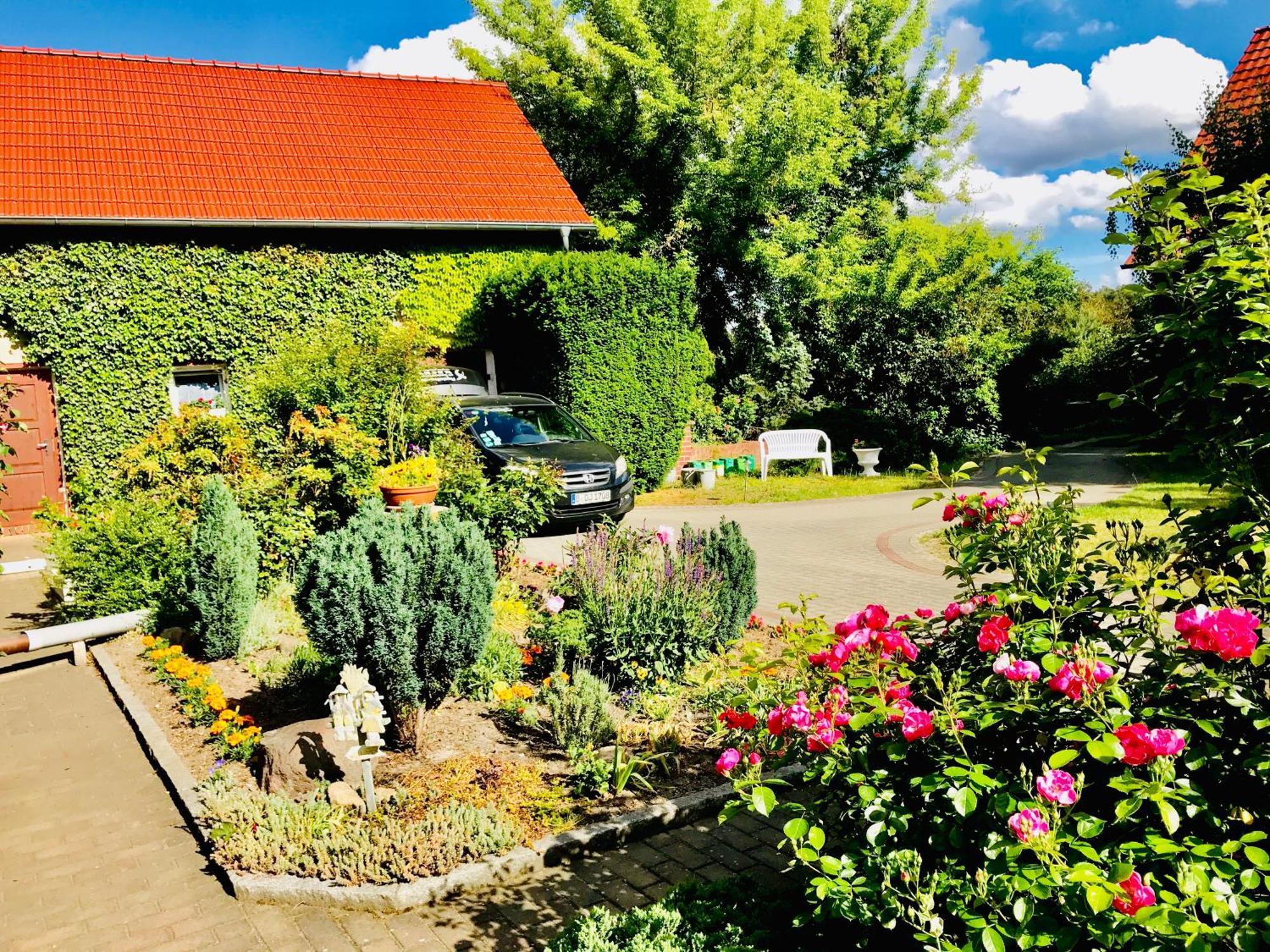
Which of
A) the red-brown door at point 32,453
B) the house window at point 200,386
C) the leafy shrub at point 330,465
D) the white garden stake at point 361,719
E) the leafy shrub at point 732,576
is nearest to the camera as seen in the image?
the white garden stake at point 361,719

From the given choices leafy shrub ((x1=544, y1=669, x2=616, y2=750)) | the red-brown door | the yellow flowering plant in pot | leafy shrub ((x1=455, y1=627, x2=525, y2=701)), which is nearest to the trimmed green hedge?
the red-brown door

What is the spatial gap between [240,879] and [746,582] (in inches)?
161

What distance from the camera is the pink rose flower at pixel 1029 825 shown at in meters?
2.27

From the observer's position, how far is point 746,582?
715 centimetres

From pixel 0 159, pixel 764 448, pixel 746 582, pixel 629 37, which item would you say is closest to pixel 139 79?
pixel 0 159

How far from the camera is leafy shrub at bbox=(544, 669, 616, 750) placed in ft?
17.5

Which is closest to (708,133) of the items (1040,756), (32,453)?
(32,453)

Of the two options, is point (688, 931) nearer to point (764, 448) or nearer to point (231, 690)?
point (231, 690)

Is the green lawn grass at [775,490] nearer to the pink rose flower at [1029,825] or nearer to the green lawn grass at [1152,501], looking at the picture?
the green lawn grass at [1152,501]

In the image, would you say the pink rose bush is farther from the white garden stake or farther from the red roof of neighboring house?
the red roof of neighboring house

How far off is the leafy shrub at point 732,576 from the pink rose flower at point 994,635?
13.6 feet

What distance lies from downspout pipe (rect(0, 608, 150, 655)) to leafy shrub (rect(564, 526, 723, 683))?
13.9 feet

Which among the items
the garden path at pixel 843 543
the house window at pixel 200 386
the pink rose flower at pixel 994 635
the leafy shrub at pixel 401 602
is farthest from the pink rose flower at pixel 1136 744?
the house window at pixel 200 386

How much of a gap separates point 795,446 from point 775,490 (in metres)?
3.03
